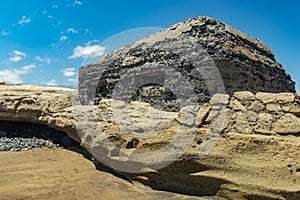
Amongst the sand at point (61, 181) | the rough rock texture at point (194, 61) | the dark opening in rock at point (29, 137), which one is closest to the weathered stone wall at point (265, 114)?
the sand at point (61, 181)

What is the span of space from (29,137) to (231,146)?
524 cm

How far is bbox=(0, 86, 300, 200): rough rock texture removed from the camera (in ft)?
9.16

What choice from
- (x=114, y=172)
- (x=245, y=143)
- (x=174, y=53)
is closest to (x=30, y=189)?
(x=114, y=172)

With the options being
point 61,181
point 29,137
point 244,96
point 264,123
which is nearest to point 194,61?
point 244,96

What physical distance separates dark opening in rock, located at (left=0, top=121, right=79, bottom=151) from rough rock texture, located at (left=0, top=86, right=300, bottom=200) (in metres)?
2.65

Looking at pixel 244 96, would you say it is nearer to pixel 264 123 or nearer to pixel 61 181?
pixel 264 123

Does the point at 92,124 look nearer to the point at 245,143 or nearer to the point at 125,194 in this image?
the point at 125,194

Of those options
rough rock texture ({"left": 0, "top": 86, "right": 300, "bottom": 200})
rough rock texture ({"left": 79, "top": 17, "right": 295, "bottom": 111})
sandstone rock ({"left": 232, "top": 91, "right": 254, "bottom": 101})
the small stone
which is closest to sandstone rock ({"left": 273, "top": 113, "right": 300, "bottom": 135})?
rough rock texture ({"left": 0, "top": 86, "right": 300, "bottom": 200})

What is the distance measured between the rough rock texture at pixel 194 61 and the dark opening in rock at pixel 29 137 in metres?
1.15

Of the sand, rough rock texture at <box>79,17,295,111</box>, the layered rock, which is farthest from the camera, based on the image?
the layered rock

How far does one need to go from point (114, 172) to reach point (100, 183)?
49cm

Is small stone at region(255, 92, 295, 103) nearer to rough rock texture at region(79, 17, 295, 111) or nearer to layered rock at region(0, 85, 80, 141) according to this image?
rough rock texture at region(79, 17, 295, 111)

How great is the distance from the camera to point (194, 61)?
5.01 meters

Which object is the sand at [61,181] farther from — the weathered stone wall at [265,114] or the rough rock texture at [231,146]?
the weathered stone wall at [265,114]
